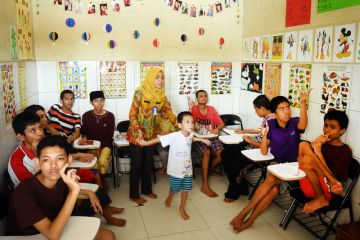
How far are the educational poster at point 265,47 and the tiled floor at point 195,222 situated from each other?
6.03ft

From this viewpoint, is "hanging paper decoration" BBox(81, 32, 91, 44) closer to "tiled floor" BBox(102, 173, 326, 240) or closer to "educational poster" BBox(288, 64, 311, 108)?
"tiled floor" BBox(102, 173, 326, 240)

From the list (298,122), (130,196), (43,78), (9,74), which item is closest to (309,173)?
(298,122)

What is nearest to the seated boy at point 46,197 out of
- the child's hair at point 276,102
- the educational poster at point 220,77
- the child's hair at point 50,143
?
the child's hair at point 50,143

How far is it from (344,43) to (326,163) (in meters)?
1.12

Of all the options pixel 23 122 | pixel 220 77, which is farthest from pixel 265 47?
pixel 23 122

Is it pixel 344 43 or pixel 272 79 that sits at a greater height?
pixel 344 43

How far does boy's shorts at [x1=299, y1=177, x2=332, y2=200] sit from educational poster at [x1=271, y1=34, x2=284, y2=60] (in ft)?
5.54

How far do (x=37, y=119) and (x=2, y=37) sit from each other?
2.37ft

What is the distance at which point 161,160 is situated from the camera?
14.1 ft

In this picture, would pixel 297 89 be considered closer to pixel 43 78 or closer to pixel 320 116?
pixel 320 116

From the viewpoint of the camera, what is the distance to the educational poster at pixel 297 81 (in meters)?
3.38

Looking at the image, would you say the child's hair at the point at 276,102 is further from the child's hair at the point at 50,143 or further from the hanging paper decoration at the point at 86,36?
the hanging paper decoration at the point at 86,36

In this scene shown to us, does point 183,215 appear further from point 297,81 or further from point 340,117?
point 297,81

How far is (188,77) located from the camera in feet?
15.2
